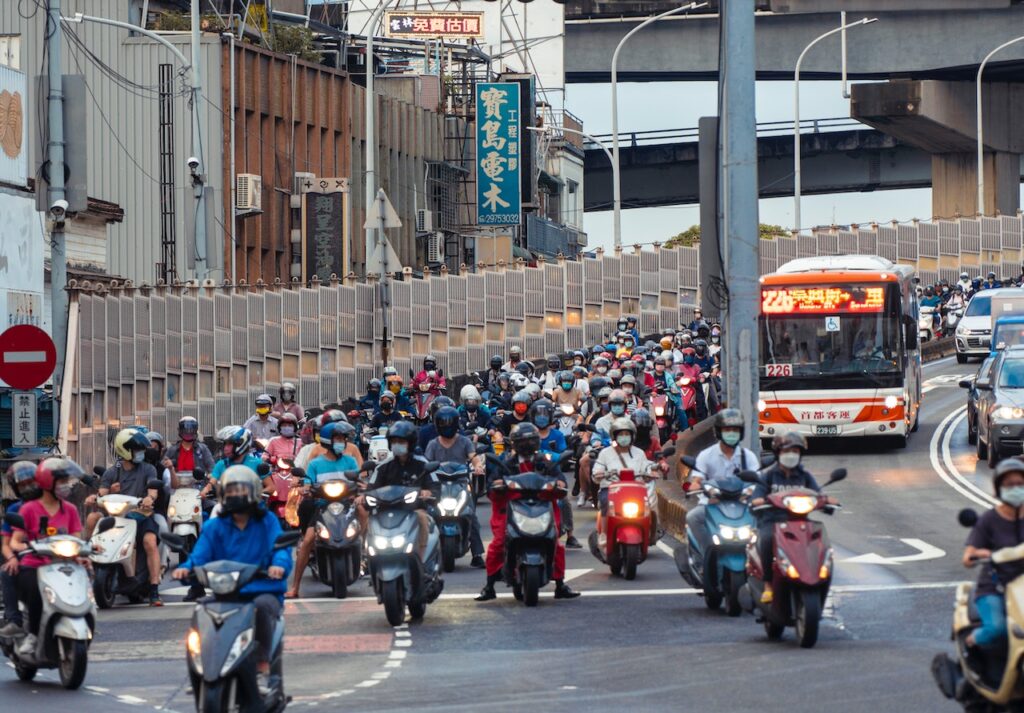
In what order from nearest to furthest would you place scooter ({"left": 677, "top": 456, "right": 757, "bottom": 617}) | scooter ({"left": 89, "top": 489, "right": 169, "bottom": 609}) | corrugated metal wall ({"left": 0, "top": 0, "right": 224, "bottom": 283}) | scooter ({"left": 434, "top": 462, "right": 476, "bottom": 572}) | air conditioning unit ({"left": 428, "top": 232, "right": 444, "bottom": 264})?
scooter ({"left": 677, "top": 456, "right": 757, "bottom": 617})
scooter ({"left": 89, "top": 489, "right": 169, "bottom": 609})
scooter ({"left": 434, "top": 462, "right": 476, "bottom": 572})
corrugated metal wall ({"left": 0, "top": 0, "right": 224, "bottom": 283})
air conditioning unit ({"left": 428, "top": 232, "right": 444, "bottom": 264})

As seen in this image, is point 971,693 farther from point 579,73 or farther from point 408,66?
point 579,73

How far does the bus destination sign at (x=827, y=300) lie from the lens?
1411 inches

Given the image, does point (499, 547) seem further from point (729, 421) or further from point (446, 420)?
point (729, 421)

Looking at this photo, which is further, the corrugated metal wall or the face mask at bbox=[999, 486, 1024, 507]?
the corrugated metal wall

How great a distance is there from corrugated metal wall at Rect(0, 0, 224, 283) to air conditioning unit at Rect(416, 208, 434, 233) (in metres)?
15.4

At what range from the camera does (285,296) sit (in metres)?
38.2

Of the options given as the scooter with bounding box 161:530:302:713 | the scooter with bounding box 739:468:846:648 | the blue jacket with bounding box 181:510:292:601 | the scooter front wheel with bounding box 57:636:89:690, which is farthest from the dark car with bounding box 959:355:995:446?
the scooter with bounding box 161:530:302:713

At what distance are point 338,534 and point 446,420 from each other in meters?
1.73

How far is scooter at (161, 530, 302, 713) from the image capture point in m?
11.5

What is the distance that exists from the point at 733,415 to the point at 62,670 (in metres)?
6.46

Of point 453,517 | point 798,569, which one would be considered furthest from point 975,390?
point 798,569

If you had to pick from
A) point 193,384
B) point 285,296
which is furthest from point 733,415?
point 285,296

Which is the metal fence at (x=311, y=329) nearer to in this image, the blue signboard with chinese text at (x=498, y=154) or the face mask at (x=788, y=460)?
the face mask at (x=788, y=460)

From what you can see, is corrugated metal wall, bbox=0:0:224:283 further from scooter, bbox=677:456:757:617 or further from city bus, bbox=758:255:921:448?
scooter, bbox=677:456:757:617
